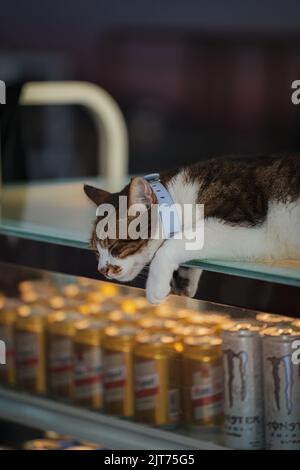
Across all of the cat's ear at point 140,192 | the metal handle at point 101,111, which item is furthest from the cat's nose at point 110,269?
the metal handle at point 101,111

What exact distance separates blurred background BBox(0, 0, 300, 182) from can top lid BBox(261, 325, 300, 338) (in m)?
2.18

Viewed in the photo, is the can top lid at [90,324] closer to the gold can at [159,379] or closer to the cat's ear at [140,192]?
the gold can at [159,379]

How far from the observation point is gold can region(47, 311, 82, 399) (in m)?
1.80

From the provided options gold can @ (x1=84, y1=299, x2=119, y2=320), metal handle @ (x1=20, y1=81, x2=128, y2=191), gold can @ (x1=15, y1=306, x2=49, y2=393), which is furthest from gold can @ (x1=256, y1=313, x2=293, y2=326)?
metal handle @ (x1=20, y1=81, x2=128, y2=191)

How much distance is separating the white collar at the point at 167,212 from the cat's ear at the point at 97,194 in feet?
0.33

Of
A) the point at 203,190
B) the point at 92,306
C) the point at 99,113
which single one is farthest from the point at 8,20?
the point at 203,190

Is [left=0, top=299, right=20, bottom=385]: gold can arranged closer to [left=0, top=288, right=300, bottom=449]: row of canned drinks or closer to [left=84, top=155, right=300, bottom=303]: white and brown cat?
[left=0, top=288, right=300, bottom=449]: row of canned drinks

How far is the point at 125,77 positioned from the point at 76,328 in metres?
2.96

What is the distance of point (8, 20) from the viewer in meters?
4.02

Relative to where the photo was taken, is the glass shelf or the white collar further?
the white collar

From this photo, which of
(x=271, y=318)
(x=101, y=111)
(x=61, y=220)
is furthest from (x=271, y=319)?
(x=101, y=111)

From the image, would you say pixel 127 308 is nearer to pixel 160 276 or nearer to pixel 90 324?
pixel 90 324

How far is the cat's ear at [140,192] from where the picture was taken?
4.57 ft

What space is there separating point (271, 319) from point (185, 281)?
0.14 metres
